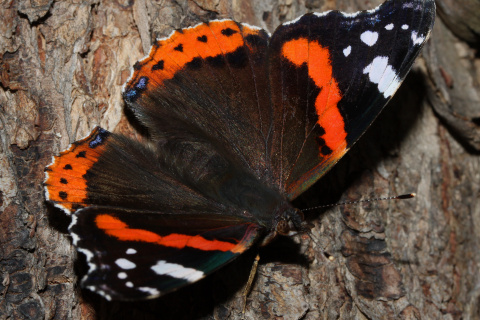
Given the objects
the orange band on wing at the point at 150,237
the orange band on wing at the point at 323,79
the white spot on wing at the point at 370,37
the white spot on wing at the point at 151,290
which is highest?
the white spot on wing at the point at 370,37

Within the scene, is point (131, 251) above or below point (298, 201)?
A: below

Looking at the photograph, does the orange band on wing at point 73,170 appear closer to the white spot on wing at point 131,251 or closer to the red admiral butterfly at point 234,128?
the red admiral butterfly at point 234,128

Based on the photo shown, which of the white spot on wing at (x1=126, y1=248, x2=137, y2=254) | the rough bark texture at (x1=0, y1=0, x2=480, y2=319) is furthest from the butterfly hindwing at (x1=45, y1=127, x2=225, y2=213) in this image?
the white spot on wing at (x1=126, y1=248, x2=137, y2=254)

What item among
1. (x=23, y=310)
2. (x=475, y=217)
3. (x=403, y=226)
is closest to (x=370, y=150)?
(x=403, y=226)

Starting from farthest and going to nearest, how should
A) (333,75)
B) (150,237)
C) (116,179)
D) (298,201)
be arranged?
1. (298,201)
2. (333,75)
3. (116,179)
4. (150,237)

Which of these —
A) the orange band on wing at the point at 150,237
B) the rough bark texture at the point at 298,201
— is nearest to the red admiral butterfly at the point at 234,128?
the orange band on wing at the point at 150,237

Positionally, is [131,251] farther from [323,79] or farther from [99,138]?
[323,79]

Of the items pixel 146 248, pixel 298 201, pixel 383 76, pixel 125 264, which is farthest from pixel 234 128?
pixel 125 264
